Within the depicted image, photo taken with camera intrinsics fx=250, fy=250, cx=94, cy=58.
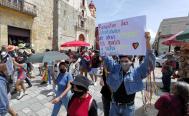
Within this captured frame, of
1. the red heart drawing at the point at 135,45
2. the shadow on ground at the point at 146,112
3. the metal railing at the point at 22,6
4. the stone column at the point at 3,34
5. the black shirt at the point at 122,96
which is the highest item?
the metal railing at the point at 22,6

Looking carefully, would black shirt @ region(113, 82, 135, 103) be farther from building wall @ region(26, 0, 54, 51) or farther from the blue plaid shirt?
building wall @ region(26, 0, 54, 51)

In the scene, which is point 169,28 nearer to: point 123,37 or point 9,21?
point 9,21

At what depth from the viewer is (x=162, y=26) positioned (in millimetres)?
42406

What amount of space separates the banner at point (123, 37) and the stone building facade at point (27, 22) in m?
18.2

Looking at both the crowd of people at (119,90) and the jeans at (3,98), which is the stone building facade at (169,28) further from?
the jeans at (3,98)

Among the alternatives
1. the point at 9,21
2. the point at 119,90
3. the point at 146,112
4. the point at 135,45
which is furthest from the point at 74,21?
the point at 119,90

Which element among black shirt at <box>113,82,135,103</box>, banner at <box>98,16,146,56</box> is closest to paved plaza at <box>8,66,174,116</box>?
banner at <box>98,16,146,56</box>

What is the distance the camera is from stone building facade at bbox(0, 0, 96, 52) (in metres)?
21.9

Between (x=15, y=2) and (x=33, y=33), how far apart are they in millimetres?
4197

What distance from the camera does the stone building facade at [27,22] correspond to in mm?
21359

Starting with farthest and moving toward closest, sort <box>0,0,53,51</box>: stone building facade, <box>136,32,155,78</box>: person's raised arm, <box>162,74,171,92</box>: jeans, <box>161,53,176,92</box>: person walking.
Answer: <box>0,0,53,51</box>: stone building facade < <box>162,74,171,92</box>: jeans < <box>161,53,176,92</box>: person walking < <box>136,32,155,78</box>: person's raised arm

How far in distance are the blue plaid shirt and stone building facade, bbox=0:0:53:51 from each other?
18866 mm

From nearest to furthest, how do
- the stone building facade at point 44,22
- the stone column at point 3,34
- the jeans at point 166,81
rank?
the jeans at point 166,81 → the stone column at point 3,34 → the stone building facade at point 44,22

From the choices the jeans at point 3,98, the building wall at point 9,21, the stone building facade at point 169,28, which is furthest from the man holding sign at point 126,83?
the stone building facade at point 169,28
